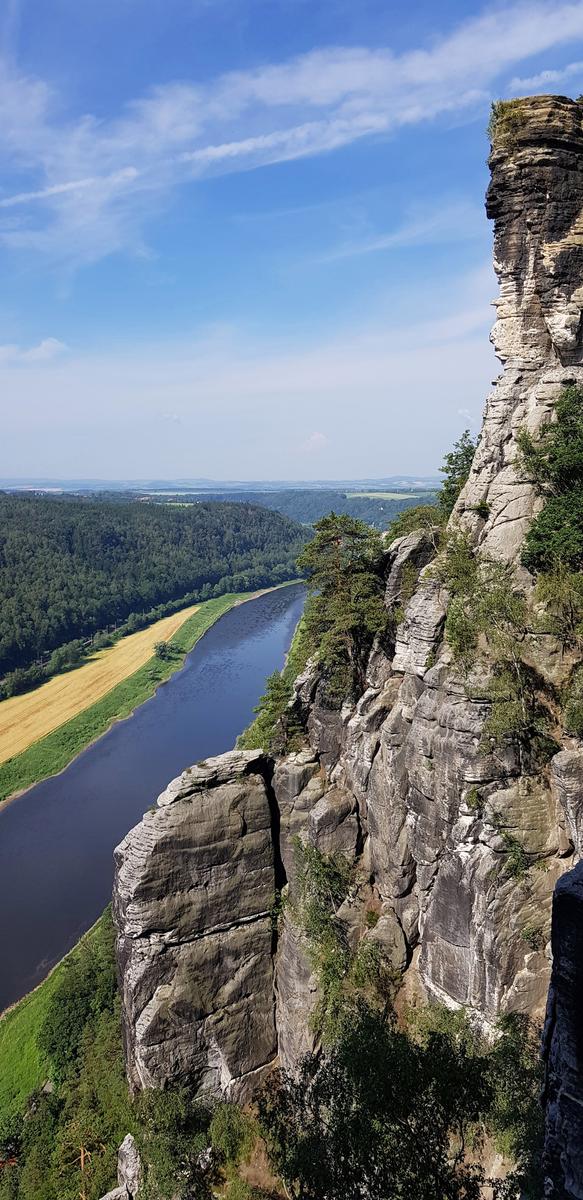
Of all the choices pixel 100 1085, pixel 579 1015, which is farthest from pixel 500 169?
pixel 100 1085

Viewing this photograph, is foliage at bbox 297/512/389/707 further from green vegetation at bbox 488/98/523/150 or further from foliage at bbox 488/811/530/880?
green vegetation at bbox 488/98/523/150

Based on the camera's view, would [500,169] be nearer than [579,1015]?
No

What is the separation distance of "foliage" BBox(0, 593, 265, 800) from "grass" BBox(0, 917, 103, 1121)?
1912 centimetres

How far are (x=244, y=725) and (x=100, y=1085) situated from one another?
32.8 meters

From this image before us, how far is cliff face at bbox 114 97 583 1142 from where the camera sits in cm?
1312

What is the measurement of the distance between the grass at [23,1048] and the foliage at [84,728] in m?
19.1

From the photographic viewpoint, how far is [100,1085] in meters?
19.5

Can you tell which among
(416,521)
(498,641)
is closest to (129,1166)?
(498,641)

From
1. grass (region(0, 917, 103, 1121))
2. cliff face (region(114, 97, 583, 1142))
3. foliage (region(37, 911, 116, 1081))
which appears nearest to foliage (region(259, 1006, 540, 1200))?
cliff face (region(114, 97, 583, 1142))

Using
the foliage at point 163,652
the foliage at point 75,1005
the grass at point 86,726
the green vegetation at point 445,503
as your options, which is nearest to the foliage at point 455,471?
the green vegetation at point 445,503

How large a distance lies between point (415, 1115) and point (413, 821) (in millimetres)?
6097

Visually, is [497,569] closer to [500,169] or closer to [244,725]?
[500,169]

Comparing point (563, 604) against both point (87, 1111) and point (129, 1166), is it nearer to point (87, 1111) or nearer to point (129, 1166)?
point (129, 1166)

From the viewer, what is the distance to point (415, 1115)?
982cm
